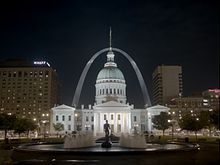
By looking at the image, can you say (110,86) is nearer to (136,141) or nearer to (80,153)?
(136,141)

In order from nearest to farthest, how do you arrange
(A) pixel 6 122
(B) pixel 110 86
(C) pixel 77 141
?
(C) pixel 77 141 < (A) pixel 6 122 < (B) pixel 110 86

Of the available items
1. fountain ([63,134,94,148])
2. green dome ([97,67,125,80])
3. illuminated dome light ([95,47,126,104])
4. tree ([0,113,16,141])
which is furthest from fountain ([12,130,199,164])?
green dome ([97,67,125,80])

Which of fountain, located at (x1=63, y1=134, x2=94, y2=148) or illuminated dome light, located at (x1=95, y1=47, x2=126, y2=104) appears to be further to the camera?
illuminated dome light, located at (x1=95, y1=47, x2=126, y2=104)

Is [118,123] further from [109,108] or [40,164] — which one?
[40,164]

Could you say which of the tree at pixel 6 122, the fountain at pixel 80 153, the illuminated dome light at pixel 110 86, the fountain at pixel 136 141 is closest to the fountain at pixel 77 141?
the fountain at pixel 80 153

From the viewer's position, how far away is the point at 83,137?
56.2m

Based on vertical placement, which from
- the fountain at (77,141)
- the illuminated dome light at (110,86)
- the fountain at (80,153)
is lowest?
the fountain at (80,153)

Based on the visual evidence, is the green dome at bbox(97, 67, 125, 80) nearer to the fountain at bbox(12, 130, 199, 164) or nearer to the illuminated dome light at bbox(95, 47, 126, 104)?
the illuminated dome light at bbox(95, 47, 126, 104)

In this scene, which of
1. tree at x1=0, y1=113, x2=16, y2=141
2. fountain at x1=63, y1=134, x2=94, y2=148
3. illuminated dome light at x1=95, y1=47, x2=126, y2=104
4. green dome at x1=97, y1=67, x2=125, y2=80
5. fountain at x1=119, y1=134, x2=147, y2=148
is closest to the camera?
fountain at x1=63, y1=134, x2=94, y2=148

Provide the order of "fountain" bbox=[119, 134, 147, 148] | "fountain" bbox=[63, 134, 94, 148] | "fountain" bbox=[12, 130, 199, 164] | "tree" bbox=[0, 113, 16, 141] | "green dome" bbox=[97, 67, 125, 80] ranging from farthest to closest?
"green dome" bbox=[97, 67, 125, 80] < "tree" bbox=[0, 113, 16, 141] < "fountain" bbox=[119, 134, 147, 148] < "fountain" bbox=[63, 134, 94, 148] < "fountain" bbox=[12, 130, 199, 164]

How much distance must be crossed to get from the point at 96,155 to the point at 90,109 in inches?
5469

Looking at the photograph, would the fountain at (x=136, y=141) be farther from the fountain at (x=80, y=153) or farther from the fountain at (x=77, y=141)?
the fountain at (x=77, y=141)

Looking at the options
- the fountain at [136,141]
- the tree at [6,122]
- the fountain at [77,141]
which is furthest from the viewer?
the tree at [6,122]

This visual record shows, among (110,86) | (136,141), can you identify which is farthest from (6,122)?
(110,86)
